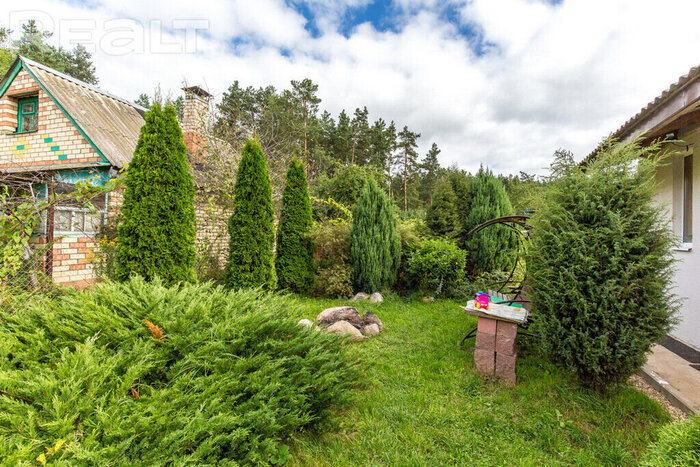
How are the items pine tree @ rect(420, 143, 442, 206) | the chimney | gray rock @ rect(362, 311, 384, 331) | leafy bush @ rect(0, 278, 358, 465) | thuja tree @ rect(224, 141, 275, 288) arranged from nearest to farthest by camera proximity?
leafy bush @ rect(0, 278, 358, 465) < gray rock @ rect(362, 311, 384, 331) < thuja tree @ rect(224, 141, 275, 288) < the chimney < pine tree @ rect(420, 143, 442, 206)

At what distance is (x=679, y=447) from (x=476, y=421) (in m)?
1.28

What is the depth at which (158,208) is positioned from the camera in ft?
13.2

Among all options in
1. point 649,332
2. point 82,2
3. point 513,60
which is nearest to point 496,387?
point 649,332

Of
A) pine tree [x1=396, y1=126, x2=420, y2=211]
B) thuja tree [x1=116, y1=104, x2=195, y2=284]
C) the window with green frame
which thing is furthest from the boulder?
pine tree [x1=396, y1=126, x2=420, y2=211]

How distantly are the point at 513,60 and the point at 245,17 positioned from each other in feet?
19.8

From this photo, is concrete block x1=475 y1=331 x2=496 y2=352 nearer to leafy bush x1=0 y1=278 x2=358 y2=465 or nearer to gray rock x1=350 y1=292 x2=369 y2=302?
leafy bush x1=0 y1=278 x2=358 y2=465

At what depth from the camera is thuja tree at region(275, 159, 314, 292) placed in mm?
6742

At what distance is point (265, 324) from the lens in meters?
2.25

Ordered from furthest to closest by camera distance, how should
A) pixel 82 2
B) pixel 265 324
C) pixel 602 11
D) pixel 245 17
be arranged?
pixel 245 17 < pixel 82 2 < pixel 602 11 < pixel 265 324

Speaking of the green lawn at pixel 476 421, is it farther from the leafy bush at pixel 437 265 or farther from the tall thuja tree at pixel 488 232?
the tall thuja tree at pixel 488 232

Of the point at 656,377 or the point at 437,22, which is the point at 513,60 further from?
the point at 656,377

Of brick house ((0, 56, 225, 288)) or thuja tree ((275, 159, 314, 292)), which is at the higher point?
brick house ((0, 56, 225, 288))

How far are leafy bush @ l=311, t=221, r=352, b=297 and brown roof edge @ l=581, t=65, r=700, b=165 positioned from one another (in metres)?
4.56

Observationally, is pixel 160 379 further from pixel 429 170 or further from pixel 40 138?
pixel 429 170
